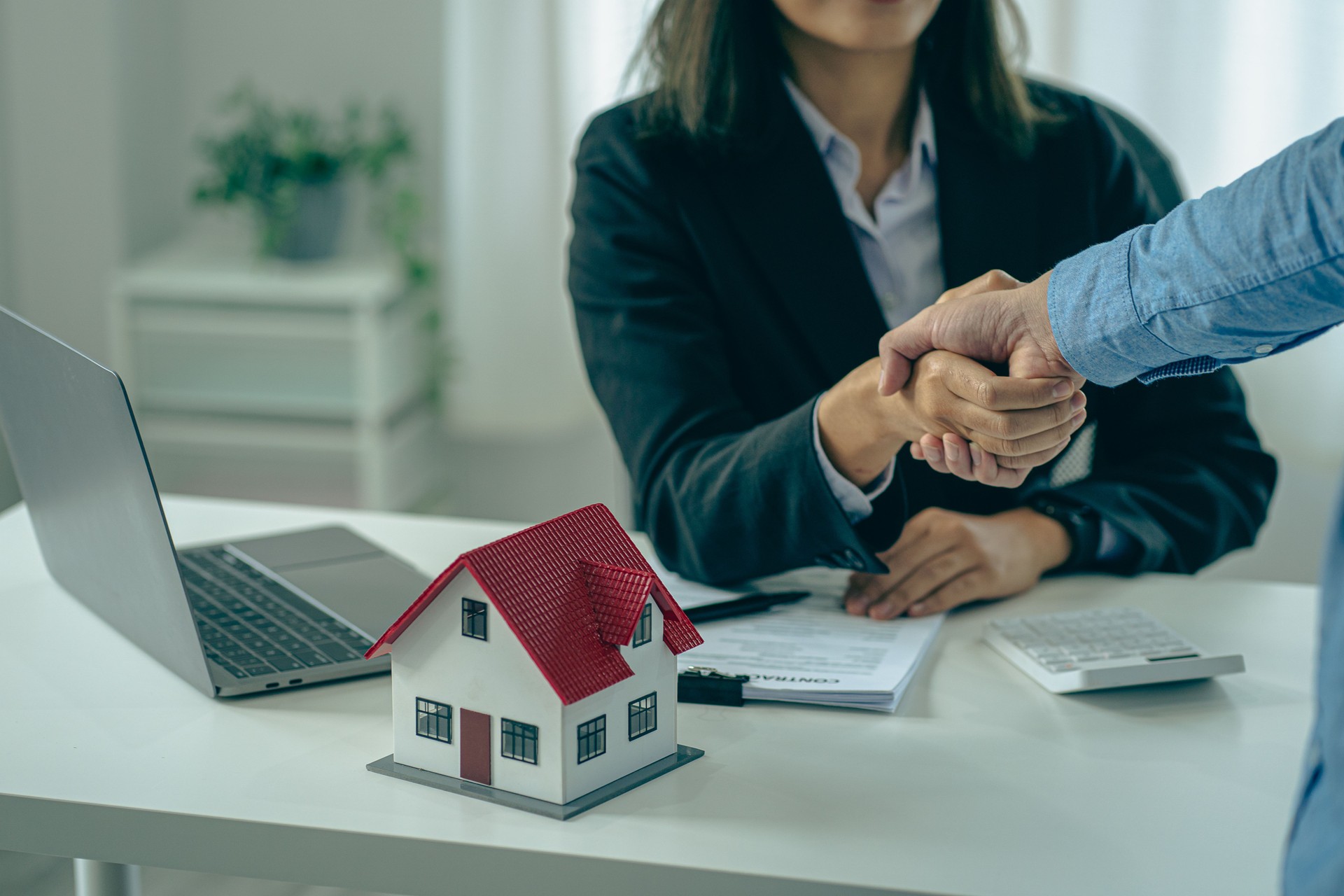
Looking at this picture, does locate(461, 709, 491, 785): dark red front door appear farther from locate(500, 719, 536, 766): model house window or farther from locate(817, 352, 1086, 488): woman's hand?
locate(817, 352, 1086, 488): woman's hand

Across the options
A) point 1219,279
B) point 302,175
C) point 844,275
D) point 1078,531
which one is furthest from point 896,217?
point 302,175

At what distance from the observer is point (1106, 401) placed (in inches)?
55.9

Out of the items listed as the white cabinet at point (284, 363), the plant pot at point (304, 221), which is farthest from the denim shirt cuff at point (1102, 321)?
the plant pot at point (304, 221)

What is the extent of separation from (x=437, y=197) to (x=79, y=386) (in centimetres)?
208

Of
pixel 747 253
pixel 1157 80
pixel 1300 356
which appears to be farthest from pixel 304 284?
pixel 1300 356

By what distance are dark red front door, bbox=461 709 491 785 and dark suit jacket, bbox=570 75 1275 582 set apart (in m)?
0.44

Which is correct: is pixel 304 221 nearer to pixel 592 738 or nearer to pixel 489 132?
pixel 489 132

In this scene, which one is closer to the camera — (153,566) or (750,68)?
(153,566)

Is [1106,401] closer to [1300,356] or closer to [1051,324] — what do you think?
[1051,324]

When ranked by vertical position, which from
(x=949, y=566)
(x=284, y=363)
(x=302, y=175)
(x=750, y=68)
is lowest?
(x=284, y=363)

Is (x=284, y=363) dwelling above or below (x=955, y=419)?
below

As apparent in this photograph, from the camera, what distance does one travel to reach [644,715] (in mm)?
799

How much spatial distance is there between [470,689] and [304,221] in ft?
6.54

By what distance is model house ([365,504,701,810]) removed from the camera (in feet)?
2.43
